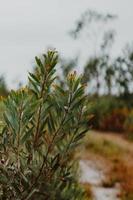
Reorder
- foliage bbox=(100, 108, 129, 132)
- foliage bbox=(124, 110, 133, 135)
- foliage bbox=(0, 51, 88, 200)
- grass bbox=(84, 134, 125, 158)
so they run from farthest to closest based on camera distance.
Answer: foliage bbox=(100, 108, 129, 132) → foliage bbox=(124, 110, 133, 135) → grass bbox=(84, 134, 125, 158) → foliage bbox=(0, 51, 88, 200)

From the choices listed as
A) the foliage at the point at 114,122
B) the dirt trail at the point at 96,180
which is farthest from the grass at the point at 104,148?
the foliage at the point at 114,122

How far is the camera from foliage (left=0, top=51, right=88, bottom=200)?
2.23 metres

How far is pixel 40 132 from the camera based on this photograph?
2367 millimetres

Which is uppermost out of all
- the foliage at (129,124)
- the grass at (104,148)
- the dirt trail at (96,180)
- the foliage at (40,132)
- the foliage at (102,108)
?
the foliage at (102,108)

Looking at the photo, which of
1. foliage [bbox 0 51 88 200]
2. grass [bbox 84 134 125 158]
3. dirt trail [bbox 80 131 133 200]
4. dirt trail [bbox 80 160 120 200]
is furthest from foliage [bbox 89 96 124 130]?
foliage [bbox 0 51 88 200]

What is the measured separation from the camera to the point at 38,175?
2.33 metres

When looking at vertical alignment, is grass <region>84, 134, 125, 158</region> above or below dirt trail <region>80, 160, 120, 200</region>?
above

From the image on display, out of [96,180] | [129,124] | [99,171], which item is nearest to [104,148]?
[99,171]

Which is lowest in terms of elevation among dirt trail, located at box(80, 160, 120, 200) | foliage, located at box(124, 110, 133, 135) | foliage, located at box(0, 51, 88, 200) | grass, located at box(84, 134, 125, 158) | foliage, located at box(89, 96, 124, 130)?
foliage, located at box(0, 51, 88, 200)

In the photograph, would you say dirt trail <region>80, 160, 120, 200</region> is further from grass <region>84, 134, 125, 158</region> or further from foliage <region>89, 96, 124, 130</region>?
foliage <region>89, 96, 124, 130</region>

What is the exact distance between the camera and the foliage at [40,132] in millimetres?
2229

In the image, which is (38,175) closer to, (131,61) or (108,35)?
(131,61)

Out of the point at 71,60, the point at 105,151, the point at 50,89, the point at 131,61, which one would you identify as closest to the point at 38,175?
the point at 50,89

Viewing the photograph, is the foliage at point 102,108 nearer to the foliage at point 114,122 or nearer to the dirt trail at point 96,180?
the foliage at point 114,122
